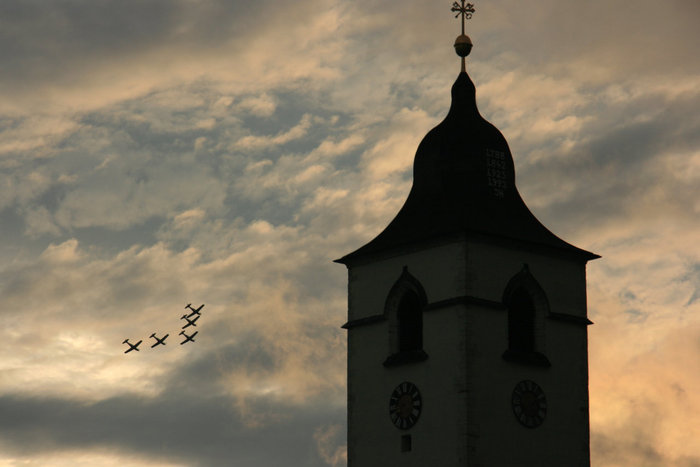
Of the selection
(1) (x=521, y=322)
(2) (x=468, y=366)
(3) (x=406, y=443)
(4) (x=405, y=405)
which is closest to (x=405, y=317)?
(4) (x=405, y=405)

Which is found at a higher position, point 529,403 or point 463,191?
point 463,191

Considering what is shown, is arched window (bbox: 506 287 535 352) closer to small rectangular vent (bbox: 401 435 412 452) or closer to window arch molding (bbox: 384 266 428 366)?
window arch molding (bbox: 384 266 428 366)

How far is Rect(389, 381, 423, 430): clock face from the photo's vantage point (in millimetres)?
79500

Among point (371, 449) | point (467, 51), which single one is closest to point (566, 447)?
point (371, 449)

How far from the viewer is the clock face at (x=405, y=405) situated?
261 ft

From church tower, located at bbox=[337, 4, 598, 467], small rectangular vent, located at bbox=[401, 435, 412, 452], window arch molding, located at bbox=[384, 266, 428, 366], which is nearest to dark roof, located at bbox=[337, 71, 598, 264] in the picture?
church tower, located at bbox=[337, 4, 598, 467]

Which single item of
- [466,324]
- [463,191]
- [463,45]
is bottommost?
[466,324]

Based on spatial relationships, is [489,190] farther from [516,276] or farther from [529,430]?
[529,430]

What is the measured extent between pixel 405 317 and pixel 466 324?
3413mm

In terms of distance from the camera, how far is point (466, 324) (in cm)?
7856

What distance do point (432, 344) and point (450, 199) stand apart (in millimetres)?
5397

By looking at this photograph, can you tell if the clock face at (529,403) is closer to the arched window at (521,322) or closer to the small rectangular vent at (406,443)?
the arched window at (521,322)

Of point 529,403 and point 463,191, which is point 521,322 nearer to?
point 529,403

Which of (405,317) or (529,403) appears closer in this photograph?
(529,403)
